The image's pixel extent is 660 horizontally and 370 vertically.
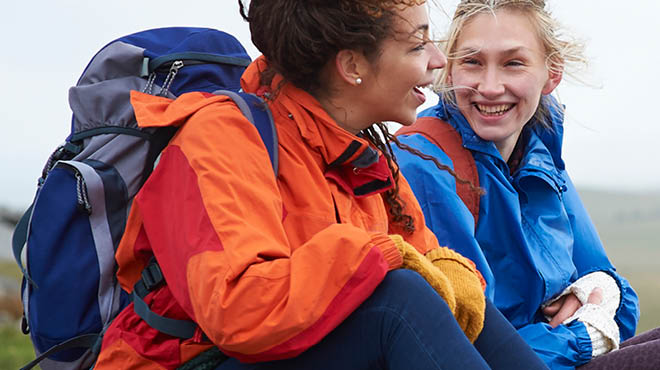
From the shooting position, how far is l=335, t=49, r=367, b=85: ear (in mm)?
2338

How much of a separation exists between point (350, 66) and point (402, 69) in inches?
6.1

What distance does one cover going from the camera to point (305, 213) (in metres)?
2.18

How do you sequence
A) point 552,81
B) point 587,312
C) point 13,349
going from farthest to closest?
point 13,349
point 552,81
point 587,312

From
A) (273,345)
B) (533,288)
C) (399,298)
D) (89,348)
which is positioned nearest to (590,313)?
(533,288)

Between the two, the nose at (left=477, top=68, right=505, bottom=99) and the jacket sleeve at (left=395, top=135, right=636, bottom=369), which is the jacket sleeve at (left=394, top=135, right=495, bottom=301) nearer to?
the jacket sleeve at (left=395, top=135, right=636, bottom=369)

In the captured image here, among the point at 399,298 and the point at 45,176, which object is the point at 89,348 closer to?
the point at 45,176

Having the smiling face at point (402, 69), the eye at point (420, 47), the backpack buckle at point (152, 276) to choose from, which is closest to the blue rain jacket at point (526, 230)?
the smiling face at point (402, 69)

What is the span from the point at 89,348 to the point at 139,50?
2.86 ft

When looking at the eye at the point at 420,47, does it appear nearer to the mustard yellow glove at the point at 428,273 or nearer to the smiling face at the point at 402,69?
the smiling face at the point at 402,69

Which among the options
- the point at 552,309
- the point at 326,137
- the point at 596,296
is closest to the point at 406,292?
the point at 326,137

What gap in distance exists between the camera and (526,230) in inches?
123

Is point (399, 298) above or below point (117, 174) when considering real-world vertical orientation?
below

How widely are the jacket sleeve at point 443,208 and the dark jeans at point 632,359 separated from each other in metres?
0.45

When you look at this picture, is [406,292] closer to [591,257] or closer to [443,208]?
[443,208]
